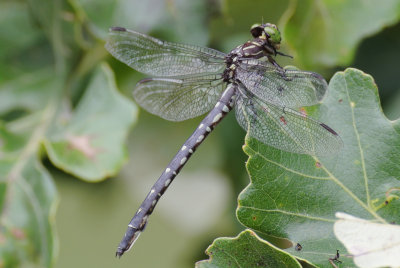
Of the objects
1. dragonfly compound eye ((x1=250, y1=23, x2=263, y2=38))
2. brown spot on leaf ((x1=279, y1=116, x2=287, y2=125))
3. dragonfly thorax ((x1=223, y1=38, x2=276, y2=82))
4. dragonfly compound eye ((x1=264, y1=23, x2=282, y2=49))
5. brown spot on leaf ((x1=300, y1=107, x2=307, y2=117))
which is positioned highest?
dragonfly compound eye ((x1=250, y1=23, x2=263, y2=38))

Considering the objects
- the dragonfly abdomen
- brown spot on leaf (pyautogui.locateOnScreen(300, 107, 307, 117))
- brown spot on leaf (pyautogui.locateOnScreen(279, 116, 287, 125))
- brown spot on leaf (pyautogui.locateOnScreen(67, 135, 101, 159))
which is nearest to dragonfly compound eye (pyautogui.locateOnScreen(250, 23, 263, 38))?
the dragonfly abdomen

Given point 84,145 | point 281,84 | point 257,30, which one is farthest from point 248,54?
point 84,145

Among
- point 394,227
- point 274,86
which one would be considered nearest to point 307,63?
point 274,86

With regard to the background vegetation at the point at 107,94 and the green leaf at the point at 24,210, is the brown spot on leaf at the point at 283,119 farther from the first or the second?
the green leaf at the point at 24,210

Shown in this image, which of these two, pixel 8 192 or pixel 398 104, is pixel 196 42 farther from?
pixel 8 192

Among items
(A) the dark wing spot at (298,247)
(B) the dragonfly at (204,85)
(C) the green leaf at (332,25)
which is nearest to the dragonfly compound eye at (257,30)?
(B) the dragonfly at (204,85)

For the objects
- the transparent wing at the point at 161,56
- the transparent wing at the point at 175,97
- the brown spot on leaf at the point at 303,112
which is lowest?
the brown spot on leaf at the point at 303,112

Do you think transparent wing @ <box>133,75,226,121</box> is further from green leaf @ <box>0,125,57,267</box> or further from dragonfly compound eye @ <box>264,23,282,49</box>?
green leaf @ <box>0,125,57,267</box>
